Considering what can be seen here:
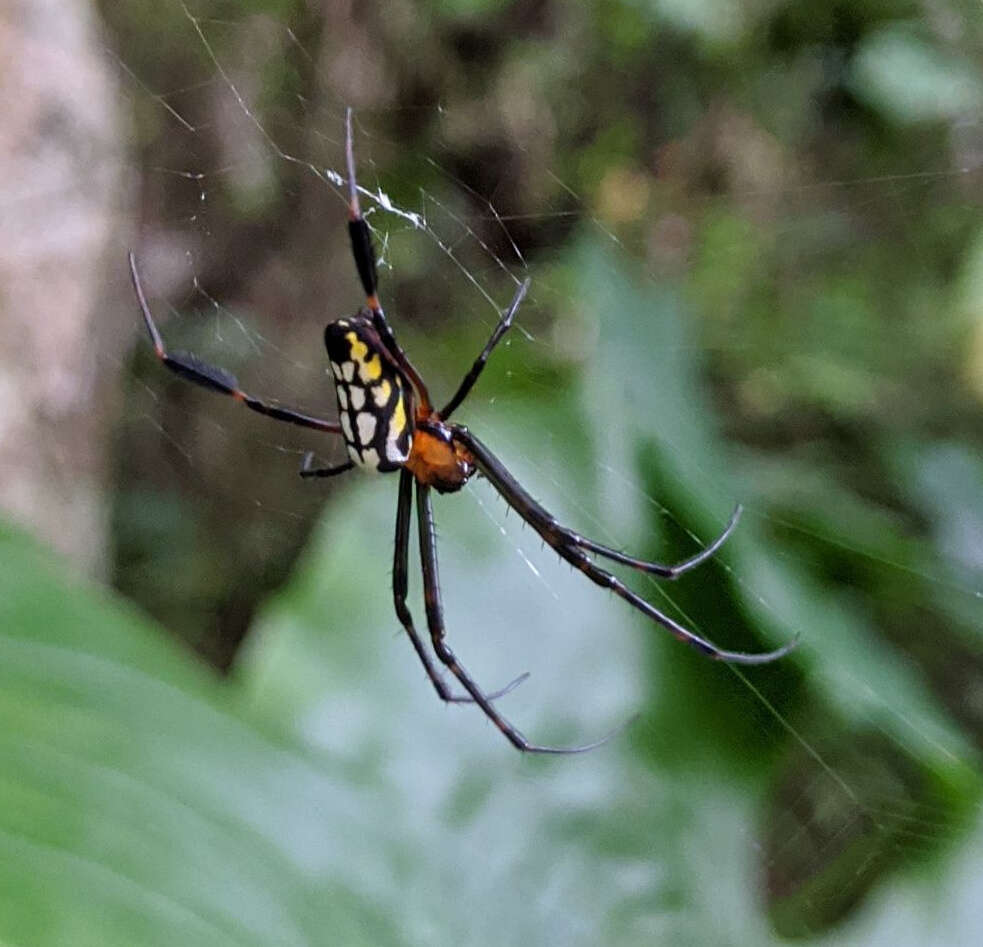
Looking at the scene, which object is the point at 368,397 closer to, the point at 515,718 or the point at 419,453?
the point at 419,453

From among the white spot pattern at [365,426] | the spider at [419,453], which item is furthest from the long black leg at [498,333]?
the white spot pattern at [365,426]

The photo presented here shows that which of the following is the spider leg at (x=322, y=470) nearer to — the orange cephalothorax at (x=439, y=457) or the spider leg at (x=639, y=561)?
the orange cephalothorax at (x=439, y=457)

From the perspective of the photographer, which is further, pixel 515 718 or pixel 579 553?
pixel 515 718

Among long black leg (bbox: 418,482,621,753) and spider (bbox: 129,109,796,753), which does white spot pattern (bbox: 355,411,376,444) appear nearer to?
spider (bbox: 129,109,796,753)

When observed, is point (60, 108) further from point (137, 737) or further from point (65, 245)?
point (137, 737)

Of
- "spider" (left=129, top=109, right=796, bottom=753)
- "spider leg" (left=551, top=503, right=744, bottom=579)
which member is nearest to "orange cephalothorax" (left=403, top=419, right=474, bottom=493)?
"spider" (left=129, top=109, right=796, bottom=753)

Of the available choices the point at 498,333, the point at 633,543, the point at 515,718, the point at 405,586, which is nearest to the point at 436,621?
the point at 405,586
